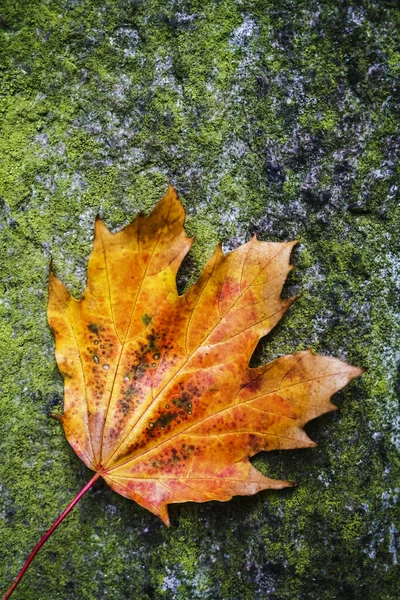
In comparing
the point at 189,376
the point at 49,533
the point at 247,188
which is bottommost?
the point at 49,533

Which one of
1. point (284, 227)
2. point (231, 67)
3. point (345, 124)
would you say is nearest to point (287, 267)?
point (284, 227)

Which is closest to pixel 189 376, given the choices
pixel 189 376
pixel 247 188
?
pixel 189 376

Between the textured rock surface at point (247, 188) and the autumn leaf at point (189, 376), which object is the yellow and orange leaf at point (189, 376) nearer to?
the autumn leaf at point (189, 376)

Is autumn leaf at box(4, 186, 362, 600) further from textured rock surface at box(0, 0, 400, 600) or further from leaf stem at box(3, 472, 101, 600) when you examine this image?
Answer: textured rock surface at box(0, 0, 400, 600)

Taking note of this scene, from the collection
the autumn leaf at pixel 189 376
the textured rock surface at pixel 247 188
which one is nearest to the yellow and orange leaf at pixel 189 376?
the autumn leaf at pixel 189 376

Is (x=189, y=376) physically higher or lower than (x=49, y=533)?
higher

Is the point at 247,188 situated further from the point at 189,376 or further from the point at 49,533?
the point at 49,533

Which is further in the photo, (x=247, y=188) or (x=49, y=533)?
(x=247, y=188)
